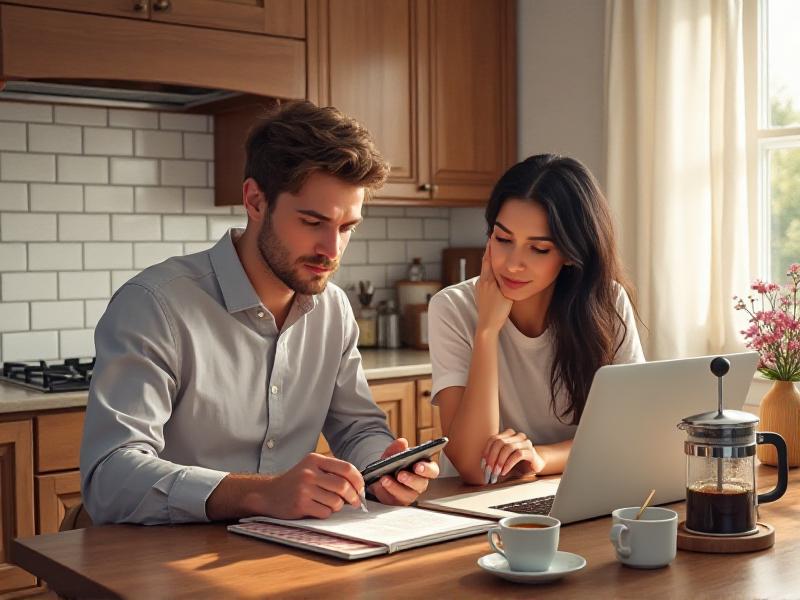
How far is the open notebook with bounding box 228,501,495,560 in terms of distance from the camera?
1.62 m

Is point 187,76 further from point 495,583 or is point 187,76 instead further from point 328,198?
point 495,583

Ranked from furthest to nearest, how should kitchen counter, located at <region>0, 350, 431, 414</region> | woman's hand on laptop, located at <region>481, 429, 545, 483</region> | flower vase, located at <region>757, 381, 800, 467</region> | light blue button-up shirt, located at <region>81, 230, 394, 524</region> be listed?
kitchen counter, located at <region>0, 350, 431, 414</region>, flower vase, located at <region>757, 381, 800, 467</region>, woman's hand on laptop, located at <region>481, 429, 545, 483</region>, light blue button-up shirt, located at <region>81, 230, 394, 524</region>

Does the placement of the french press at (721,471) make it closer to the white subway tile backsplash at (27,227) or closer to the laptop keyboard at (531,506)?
the laptop keyboard at (531,506)

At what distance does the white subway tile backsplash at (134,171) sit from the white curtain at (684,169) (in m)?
1.78

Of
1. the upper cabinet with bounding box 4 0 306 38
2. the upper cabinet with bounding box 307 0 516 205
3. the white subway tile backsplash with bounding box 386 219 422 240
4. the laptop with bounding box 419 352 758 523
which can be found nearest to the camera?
the laptop with bounding box 419 352 758 523

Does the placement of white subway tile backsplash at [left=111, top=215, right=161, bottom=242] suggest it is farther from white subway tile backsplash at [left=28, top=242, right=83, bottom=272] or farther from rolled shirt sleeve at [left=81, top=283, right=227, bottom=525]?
rolled shirt sleeve at [left=81, top=283, right=227, bottom=525]

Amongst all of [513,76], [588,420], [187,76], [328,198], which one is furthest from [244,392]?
[513,76]

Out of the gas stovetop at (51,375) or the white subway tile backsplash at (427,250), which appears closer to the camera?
the gas stovetop at (51,375)

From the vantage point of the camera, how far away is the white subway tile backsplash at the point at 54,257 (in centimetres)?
372

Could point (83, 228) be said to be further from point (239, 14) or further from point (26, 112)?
point (239, 14)

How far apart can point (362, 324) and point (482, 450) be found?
88.3 inches

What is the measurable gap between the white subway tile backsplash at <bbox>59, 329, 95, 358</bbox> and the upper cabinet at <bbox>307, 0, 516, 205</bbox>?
1227mm

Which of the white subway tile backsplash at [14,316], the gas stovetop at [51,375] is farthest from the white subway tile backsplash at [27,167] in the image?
the gas stovetop at [51,375]

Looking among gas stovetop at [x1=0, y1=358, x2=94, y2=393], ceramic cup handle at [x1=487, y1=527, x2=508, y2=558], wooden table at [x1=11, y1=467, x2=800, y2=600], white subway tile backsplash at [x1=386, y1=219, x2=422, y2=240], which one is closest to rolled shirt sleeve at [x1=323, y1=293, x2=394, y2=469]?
wooden table at [x1=11, y1=467, x2=800, y2=600]
